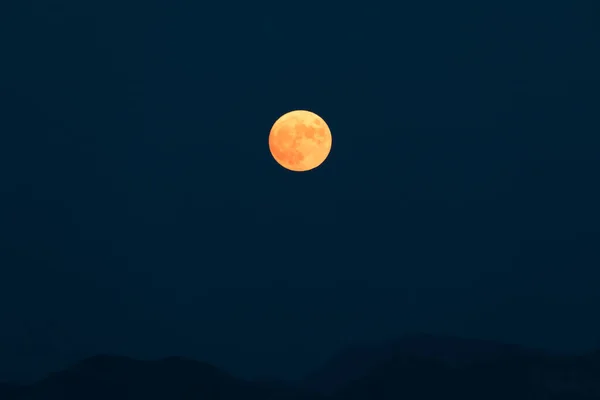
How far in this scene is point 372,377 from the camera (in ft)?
20.5

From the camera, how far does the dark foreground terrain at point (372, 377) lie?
20.2 ft

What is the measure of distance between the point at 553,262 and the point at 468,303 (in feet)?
2.77

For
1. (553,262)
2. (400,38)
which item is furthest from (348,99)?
(553,262)

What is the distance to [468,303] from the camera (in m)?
6.23

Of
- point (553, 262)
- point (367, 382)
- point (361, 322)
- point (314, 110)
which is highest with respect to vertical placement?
point (314, 110)

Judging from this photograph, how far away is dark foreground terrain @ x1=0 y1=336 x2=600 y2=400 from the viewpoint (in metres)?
6.15

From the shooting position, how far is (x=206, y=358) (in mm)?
6223

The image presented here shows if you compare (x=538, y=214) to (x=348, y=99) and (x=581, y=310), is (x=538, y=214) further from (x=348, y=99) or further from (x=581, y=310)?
(x=348, y=99)

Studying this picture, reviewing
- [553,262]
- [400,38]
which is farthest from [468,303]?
[400,38]

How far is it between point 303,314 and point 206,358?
94 centimetres

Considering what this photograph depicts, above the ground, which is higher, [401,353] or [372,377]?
[401,353]

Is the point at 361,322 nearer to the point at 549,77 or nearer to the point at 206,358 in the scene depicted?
the point at 206,358

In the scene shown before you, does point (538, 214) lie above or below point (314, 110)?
below

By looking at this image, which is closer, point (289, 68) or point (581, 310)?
point (581, 310)
